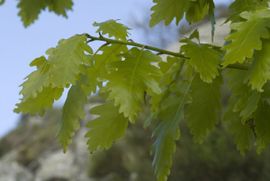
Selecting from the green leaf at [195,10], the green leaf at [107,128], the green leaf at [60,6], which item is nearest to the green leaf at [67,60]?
the green leaf at [107,128]

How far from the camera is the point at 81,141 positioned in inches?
468

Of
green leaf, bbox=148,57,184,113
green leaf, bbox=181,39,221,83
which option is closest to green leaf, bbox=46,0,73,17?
green leaf, bbox=148,57,184,113

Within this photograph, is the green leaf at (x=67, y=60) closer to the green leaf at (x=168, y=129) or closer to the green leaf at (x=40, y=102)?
the green leaf at (x=40, y=102)

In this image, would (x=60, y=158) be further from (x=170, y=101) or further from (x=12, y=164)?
(x=170, y=101)

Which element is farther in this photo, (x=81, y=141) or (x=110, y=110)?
(x=81, y=141)

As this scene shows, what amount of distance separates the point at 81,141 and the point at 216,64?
36.4 feet

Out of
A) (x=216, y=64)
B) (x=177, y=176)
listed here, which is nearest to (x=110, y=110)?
(x=216, y=64)

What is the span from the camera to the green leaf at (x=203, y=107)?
109 centimetres

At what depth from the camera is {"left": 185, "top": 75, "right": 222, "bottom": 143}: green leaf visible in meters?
1.09

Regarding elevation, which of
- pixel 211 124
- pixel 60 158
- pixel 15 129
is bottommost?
pixel 15 129

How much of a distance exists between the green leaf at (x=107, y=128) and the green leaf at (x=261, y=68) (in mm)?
274

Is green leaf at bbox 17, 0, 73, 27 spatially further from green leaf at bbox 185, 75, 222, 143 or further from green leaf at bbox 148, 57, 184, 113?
green leaf at bbox 185, 75, 222, 143

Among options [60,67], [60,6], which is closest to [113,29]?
[60,67]

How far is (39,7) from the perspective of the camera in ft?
5.44
